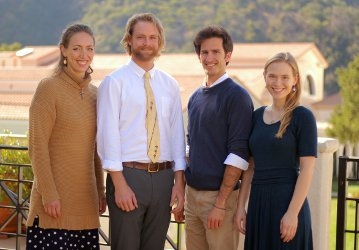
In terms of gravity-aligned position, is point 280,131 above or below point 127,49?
below

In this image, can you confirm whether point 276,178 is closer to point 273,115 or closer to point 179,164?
point 273,115

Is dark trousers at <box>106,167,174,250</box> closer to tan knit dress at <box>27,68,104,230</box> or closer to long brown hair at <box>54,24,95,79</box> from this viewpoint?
tan knit dress at <box>27,68,104,230</box>

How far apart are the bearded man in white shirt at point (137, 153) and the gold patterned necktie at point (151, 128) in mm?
18

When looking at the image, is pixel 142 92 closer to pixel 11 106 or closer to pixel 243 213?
pixel 243 213

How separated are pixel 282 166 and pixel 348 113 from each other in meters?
36.2


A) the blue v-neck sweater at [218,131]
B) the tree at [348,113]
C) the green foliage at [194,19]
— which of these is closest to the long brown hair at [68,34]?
the blue v-neck sweater at [218,131]

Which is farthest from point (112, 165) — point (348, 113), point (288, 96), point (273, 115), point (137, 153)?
point (348, 113)

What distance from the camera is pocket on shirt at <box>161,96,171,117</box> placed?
4.10 meters

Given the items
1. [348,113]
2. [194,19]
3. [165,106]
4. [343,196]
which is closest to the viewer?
[165,106]

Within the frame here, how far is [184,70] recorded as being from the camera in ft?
153

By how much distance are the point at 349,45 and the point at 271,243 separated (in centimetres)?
6919

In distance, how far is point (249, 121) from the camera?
155 inches

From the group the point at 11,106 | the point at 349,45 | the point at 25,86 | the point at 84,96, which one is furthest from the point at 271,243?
the point at 349,45

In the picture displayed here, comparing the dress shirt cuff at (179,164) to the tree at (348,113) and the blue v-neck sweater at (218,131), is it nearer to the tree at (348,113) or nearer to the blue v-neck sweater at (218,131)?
the blue v-neck sweater at (218,131)
